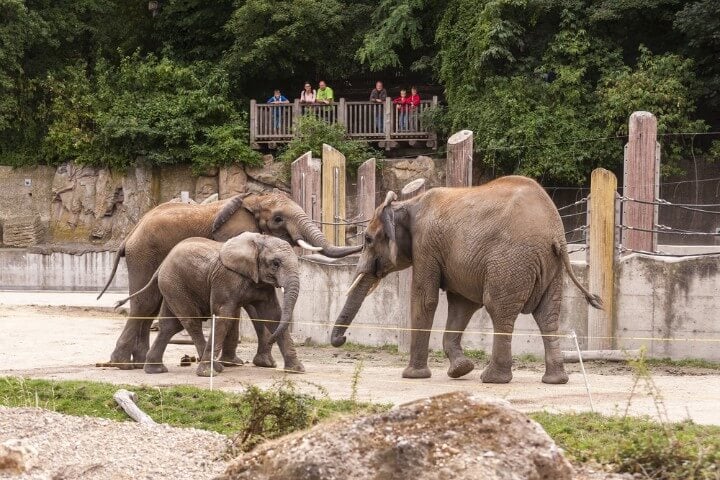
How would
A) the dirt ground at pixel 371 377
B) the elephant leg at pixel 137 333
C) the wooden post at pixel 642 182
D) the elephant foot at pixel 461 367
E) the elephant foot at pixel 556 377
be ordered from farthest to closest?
the wooden post at pixel 642 182 < the elephant leg at pixel 137 333 < the elephant foot at pixel 461 367 < the elephant foot at pixel 556 377 < the dirt ground at pixel 371 377

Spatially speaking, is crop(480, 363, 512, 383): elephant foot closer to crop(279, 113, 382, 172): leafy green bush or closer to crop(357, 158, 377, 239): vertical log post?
crop(357, 158, 377, 239): vertical log post

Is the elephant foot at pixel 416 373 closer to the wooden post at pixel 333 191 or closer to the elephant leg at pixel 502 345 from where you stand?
the elephant leg at pixel 502 345

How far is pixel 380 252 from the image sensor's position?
49.8 feet

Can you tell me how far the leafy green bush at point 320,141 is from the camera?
3312 cm

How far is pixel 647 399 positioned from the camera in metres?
12.1

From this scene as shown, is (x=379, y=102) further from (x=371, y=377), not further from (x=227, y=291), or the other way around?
(x=371, y=377)

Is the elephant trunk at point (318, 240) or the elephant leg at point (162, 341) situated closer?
the elephant leg at point (162, 341)

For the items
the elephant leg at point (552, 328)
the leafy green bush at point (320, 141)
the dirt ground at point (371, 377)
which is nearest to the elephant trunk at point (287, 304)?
the dirt ground at point (371, 377)

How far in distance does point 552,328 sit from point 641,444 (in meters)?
5.02

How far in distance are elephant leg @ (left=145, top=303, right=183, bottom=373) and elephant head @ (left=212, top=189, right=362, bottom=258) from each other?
1.47 m

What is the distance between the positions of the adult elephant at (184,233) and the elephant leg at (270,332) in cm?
122

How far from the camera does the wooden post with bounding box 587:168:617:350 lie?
1587 cm

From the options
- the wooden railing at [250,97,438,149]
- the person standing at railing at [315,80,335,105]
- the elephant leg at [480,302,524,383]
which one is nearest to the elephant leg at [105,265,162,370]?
the elephant leg at [480,302,524,383]

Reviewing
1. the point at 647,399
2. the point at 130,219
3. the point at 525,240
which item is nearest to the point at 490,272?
the point at 525,240
